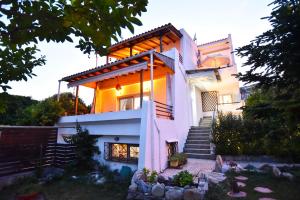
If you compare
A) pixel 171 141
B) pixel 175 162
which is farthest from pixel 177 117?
pixel 175 162

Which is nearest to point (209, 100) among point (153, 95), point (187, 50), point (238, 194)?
point (187, 50)

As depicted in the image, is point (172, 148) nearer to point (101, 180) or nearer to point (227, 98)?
point (101, 180)

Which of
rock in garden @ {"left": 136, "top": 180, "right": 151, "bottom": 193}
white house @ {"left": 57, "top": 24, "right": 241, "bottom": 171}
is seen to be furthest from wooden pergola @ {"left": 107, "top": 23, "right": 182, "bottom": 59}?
rock in garden @ {"left": 136, "top": 180, "right": 151, "bottom": 193}

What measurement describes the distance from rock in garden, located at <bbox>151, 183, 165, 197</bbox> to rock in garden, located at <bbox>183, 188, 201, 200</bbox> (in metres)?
0.86

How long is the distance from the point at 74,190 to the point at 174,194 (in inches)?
192

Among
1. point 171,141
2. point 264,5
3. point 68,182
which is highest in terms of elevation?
point 264,5

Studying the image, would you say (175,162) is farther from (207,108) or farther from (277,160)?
(207,108)

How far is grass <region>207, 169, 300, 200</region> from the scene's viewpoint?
24.6 ft

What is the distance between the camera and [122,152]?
12555mm

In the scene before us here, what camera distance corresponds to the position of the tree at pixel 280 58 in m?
6.41

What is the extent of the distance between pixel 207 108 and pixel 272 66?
15.1 meters

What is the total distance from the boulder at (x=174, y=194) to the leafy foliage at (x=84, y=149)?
658 cm

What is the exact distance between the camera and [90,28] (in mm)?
2123

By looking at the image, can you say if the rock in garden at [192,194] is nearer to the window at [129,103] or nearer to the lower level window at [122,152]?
the lower level window at [122,152]
